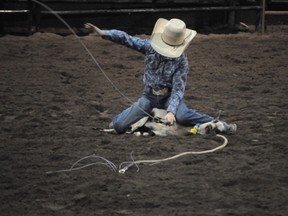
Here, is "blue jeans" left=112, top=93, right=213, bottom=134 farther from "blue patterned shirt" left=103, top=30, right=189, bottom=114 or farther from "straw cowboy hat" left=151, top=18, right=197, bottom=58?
"straw cowboy hat" left=151, top=18, right=197, bottom=58

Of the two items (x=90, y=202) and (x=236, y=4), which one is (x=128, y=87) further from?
(x=236, y=4)

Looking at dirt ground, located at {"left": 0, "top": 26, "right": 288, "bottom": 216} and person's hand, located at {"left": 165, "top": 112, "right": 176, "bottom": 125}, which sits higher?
person's hand, located at {"left": 165, "top": 112, "right": 176, "bottom": 125}

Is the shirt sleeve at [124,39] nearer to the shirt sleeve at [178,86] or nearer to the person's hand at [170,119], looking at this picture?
the shirt sleeve at [178,86]

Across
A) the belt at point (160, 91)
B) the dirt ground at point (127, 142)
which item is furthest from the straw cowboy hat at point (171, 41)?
the dirt ground at point (127, 142)

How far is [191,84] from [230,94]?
68 cm

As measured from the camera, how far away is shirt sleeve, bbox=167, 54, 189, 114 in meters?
4.83

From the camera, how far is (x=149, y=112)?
509 cm

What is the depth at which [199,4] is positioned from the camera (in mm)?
11773

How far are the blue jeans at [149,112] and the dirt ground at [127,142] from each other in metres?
0.12

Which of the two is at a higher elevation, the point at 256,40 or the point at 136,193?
the point at 136,193

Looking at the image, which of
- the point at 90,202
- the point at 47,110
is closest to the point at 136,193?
the point at 90,202

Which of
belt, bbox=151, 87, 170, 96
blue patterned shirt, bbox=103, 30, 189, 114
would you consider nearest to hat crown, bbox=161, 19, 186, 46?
blue patterned shirt, bbox=103, 30, 189, 114

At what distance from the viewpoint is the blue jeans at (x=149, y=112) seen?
5.02 meters

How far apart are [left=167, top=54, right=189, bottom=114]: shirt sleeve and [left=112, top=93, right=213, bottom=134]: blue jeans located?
0.18 metres
